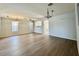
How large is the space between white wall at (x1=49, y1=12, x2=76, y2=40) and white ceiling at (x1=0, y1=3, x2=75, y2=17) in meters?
0.15

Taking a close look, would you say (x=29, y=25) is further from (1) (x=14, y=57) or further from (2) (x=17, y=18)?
(1) (x=14, y=57)

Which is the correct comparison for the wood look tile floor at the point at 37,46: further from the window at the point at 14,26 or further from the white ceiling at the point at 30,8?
the white ceiling at the point at 30,8

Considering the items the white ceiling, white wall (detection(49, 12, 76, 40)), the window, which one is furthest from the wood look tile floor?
the white ceiling

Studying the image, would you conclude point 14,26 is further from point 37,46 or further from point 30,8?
point 37,46

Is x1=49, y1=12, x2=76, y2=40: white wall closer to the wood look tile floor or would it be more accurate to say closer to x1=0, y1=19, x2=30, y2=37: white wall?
the wood look tile floor

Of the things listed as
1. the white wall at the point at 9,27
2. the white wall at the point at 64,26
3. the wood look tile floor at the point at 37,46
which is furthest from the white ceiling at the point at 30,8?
the wood look tile floor at the point at 37,46

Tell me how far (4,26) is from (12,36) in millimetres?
365

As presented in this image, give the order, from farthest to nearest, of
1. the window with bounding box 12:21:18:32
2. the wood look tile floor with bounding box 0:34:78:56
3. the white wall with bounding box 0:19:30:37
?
the window with bounding box 12:21:18:32 → the white wall with bounding box 0:19:30:37 → the wood look tile floor with bounding box 0:34:78:56

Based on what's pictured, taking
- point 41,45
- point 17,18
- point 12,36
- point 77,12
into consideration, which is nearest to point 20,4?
point 17,18

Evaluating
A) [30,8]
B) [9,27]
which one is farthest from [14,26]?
[30,8]

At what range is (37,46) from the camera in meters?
2.81

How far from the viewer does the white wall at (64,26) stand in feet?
8.66

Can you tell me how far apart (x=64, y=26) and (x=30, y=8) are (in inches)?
39.7

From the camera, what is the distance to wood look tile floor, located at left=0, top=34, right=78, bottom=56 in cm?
259
